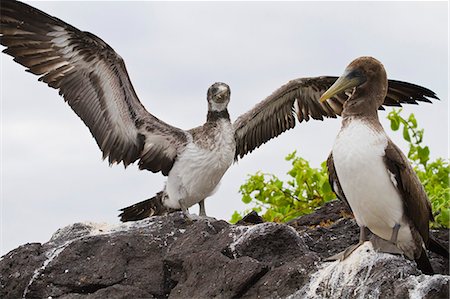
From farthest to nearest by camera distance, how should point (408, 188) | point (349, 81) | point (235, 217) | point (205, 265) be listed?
point (235, 217) → point (349, 81) → point (408, 188) → point (205, 265)

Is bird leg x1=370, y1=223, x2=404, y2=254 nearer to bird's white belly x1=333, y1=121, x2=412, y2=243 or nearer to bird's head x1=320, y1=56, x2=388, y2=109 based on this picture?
bird's white belly x1=333, y1=121, x2=412, y2=243

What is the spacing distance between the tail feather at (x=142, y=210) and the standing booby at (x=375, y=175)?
284 cm

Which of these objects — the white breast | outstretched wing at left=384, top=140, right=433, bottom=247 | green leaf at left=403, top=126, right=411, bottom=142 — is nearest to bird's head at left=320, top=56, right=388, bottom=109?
outstretched wing at left=384, top=140, right=433, bottom=247

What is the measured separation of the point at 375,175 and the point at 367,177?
0.20 feet

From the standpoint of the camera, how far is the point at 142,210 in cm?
1010

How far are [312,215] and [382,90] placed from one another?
235 cm

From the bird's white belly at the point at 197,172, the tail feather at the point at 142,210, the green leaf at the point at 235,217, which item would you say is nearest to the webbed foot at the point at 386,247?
the bird's white belly at the point at 197,172

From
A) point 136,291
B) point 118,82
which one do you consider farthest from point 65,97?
point 136,291

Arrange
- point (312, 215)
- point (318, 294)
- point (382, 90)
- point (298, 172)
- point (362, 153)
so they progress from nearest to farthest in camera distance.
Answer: point (318, 294) < point (362, 153) < point (382, 90) < point (312, 215) < point (298, 172)

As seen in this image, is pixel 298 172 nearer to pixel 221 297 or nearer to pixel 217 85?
pixel 217 85

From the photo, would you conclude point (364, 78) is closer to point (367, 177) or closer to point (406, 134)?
point (367, 177)

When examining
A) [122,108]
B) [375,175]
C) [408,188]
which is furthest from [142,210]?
[408,188]

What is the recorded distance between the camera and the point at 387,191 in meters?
7.28

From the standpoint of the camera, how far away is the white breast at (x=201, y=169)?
372 inches
